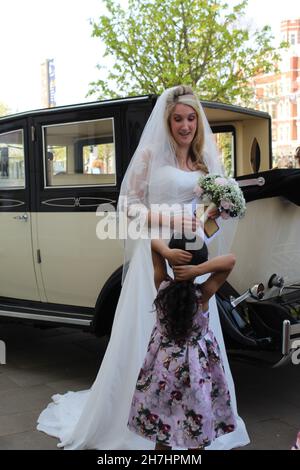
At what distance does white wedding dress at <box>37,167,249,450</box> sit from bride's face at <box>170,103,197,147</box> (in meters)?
0.76

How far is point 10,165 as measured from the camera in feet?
15.9

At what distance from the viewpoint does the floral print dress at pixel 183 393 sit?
266 centimetres

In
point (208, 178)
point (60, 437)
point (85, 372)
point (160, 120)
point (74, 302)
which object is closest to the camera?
point (208, 178)

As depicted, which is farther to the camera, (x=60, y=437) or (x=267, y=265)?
(x=267, y=265)

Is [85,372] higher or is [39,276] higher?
[39,276]

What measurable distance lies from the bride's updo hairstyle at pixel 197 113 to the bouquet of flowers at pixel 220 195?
0.31 m

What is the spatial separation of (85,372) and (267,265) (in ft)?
6.66

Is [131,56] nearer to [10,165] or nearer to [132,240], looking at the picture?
[10,165]

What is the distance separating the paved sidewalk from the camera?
3518mm

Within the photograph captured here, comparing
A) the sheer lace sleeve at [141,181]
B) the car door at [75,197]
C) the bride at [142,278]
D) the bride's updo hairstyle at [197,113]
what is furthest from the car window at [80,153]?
the bride's updo hairstyle at [197,113]

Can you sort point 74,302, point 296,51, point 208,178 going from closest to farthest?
1. point 208,178
2. point 74,302
3. point 296,51

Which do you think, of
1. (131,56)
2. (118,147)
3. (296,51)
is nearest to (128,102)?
(118,147)

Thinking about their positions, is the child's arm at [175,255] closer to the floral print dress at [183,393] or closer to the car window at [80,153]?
the floral print dress at [183,393]

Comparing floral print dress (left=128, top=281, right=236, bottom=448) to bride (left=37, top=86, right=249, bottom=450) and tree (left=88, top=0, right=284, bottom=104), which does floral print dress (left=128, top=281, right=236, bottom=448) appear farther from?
tree (left=88, top=0, right=284, bottom=104)
